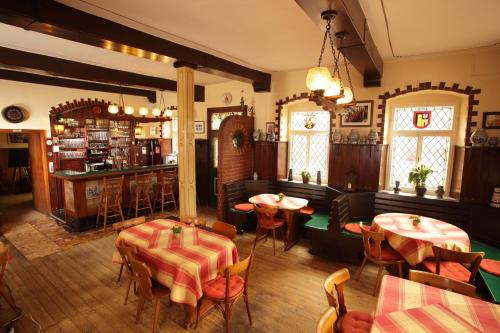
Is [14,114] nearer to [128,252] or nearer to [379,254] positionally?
[128,252]

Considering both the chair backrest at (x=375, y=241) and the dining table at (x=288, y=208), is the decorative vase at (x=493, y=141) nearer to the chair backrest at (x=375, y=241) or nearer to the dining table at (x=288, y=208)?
the chair backrest at (x=375, y=241)

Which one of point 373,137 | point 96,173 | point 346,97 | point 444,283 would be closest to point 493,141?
point 373,137

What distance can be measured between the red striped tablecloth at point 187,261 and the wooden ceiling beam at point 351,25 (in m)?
2.47

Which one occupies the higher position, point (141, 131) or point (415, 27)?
point (415, 27)

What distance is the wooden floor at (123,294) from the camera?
113 inches

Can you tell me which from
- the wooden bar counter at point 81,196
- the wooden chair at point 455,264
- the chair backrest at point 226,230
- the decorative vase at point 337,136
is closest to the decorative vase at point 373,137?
the decorative vase at point 337,136

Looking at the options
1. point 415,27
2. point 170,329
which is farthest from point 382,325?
point 415,27

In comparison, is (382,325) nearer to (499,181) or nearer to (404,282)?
(404,282)

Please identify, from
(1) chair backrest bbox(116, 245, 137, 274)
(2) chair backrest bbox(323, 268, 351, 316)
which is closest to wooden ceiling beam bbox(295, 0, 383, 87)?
(2) chair backrest bbox(323, 268, 351, 316)

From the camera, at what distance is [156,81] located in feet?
21.8

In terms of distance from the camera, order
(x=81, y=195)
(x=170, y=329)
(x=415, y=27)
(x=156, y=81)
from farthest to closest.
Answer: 1. (x=156, y=81)
2. (x=81, y=195)
3. (x=415, y=27)
4. (x=170, y=329)

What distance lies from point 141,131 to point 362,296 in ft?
24.7

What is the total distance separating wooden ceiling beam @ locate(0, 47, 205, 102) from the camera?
14.6 ft

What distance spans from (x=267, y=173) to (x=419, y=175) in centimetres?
298
